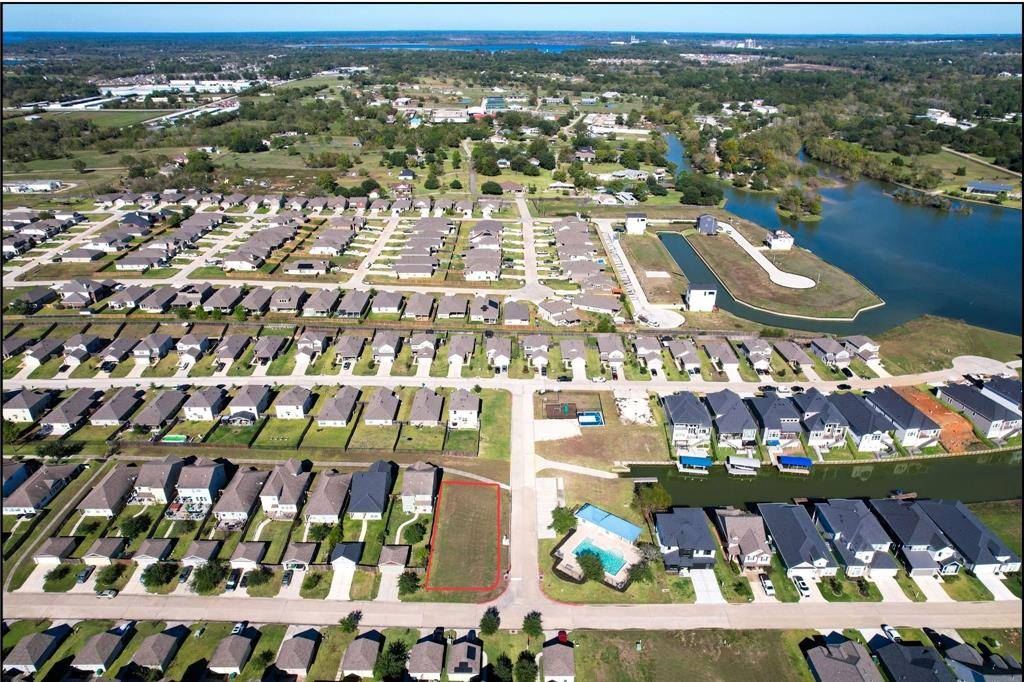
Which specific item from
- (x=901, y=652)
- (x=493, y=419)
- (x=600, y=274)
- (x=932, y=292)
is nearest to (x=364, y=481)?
(x=493, y=419)

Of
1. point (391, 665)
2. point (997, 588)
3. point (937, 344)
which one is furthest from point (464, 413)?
point (937, 344)

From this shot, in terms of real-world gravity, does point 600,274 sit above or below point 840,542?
above

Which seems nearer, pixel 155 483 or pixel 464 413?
pixel 155 483

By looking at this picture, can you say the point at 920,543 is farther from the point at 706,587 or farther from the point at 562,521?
the point at 562,521

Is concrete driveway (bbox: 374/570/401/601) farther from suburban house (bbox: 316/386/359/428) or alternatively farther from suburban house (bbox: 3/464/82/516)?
suburban house (bbox: 3/464/82/516)

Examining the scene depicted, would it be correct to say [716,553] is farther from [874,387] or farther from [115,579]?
[115,579]
